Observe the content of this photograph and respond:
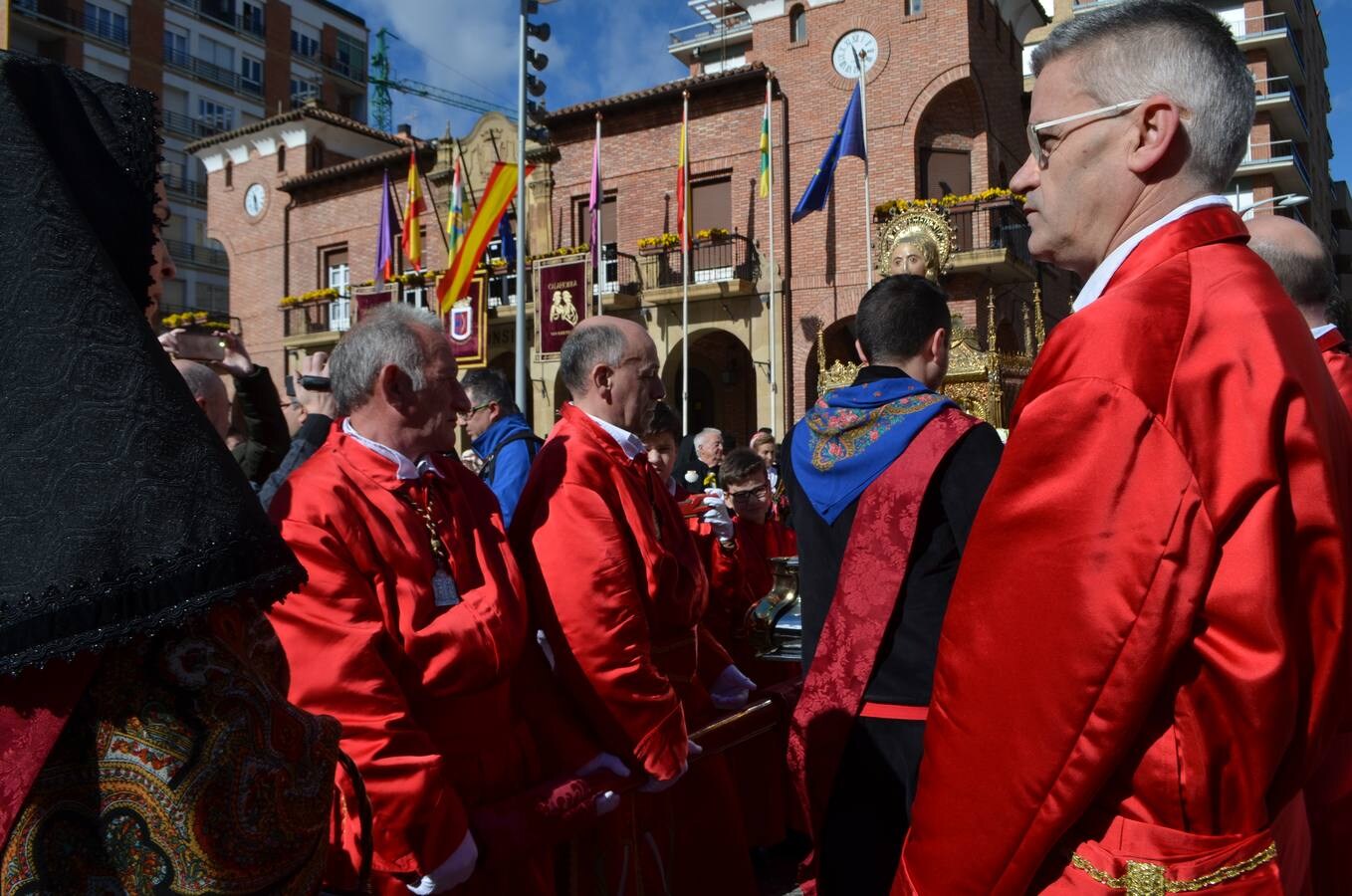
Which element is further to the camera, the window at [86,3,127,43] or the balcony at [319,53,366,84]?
the balcony at [319,53,366,84]

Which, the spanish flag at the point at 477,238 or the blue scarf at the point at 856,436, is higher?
the spanish flag at the point at 477,238

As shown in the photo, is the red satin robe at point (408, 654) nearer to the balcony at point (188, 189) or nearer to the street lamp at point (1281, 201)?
the street lamp at point (1281, 201)

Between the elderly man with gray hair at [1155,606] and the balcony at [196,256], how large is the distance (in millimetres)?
44657

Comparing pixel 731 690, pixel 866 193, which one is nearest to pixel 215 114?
pixel 866 193

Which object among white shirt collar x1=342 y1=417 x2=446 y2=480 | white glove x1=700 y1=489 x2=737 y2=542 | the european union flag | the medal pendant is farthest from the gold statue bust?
the medal pendant

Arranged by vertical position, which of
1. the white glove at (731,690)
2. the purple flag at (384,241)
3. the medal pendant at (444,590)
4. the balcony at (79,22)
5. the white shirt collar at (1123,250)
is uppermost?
the balcony at (79,22)

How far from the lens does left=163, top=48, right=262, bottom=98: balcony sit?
4147 cm

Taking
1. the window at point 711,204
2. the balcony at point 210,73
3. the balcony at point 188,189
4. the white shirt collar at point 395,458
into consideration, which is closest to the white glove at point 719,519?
the white shirt collar at point 395,458

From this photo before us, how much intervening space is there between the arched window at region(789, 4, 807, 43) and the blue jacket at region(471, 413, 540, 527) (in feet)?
58.5

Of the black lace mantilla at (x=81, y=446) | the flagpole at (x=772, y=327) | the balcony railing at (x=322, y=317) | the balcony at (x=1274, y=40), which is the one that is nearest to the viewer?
the black lace mantilla at (x=81, y=446)

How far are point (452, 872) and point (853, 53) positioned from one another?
20.8 m

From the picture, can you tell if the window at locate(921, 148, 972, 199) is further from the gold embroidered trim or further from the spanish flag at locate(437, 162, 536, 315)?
the gold embroidered trim

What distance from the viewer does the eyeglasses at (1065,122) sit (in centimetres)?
157

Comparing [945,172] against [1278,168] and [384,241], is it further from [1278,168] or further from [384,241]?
[1278,168]
